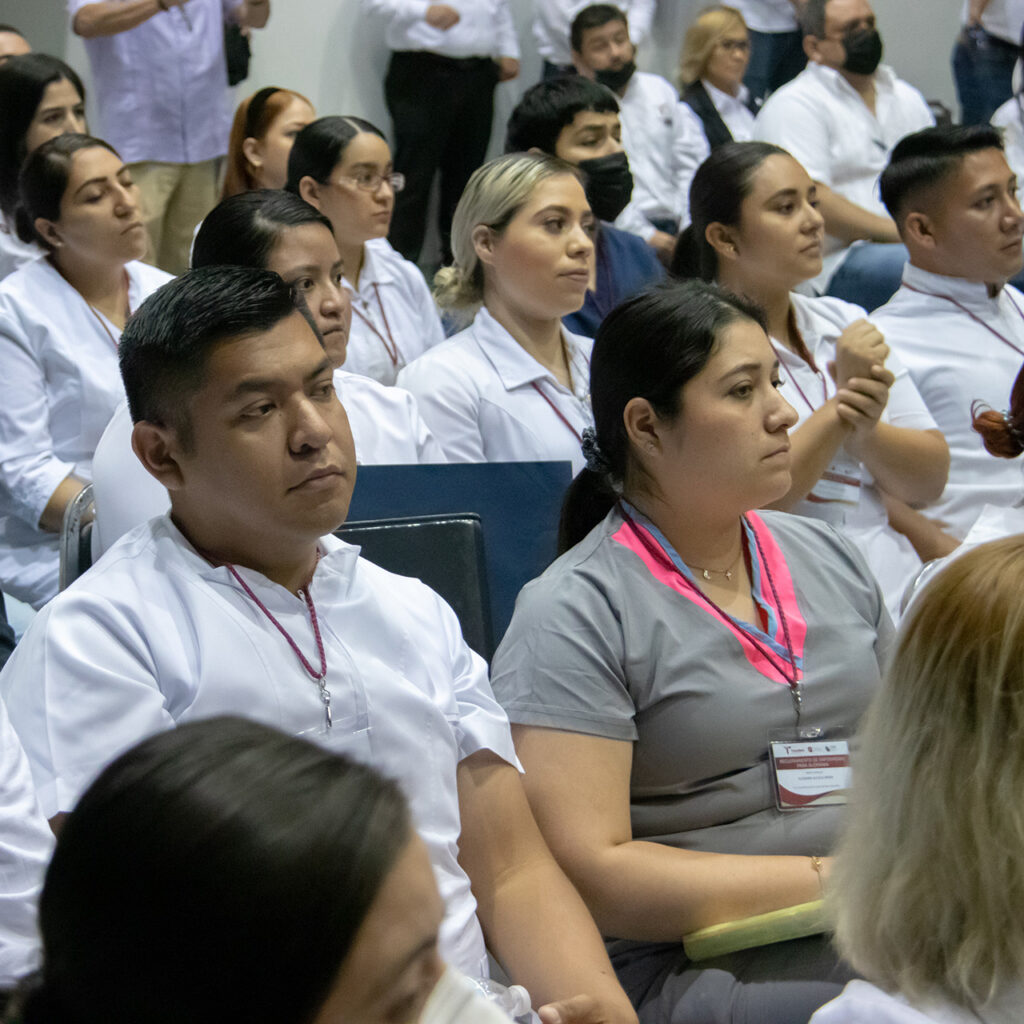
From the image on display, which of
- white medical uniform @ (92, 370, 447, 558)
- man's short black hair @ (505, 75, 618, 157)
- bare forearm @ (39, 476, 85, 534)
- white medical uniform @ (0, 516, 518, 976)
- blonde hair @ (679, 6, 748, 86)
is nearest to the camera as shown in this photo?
white medical uniform @ (0, 516, 518, 976)

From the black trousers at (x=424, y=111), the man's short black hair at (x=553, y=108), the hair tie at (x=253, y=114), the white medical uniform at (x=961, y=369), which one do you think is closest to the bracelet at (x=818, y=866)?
the white medical uniform at (x=961, y=369)

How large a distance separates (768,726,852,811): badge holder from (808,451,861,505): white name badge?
3.41 feet

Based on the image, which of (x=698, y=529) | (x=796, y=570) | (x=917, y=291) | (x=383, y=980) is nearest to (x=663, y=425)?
(x=698, y=529)

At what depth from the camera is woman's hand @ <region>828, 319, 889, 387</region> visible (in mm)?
2496

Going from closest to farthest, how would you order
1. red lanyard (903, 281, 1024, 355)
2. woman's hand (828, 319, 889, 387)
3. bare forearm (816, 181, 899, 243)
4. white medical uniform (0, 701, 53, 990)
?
white medical uniform (0, 701, 53, 990)
woman's hand (828, 319, 889, 387)
red lanyard (903, 281, 1024, 355)
bare forearm (816, 181, 899, 243)

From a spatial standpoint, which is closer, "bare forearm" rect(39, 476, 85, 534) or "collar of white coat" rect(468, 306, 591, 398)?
"bare forearm" rect(39, 476, 85, 534)

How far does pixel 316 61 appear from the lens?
5621mm

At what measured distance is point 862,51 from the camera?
16.7 feet

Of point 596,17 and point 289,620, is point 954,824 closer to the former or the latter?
point 289,620

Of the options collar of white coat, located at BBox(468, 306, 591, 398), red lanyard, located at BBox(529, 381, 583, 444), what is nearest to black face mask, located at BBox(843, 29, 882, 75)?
collar of white coat, located at BBox(468, 306, 591, 398)

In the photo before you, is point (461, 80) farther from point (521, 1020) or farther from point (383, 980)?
point (383, 980)

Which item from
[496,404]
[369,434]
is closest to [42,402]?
[369,434]

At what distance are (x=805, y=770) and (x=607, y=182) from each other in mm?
2402

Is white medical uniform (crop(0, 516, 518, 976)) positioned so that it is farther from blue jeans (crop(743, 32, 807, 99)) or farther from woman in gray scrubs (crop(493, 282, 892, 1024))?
blue jeans (crop(743, 32, 807, 99))
